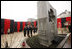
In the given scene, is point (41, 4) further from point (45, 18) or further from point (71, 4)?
point (71, 4)

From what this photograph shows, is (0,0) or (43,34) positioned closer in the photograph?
(0,0)

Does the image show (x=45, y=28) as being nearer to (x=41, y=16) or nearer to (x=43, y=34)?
(x=43, y=34)

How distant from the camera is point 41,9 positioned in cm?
379

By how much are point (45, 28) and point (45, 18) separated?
818 mm

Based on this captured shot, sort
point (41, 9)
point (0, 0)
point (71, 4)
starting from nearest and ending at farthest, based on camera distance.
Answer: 1. point (0, 0)
2. point (71, 4)
3. point (41, 9)

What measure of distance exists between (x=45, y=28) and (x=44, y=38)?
849 mm

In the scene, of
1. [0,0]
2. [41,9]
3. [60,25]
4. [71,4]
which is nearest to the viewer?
[0,0]

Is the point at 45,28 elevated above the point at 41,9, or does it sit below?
below

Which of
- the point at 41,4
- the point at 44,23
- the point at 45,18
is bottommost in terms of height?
the point at 44,23

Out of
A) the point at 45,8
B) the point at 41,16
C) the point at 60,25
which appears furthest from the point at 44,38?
the point at 60,25

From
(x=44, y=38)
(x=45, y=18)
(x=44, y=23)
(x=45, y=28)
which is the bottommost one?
(x=44, y=38)

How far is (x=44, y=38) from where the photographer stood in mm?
3615

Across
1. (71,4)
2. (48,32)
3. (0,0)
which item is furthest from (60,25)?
(0,0)

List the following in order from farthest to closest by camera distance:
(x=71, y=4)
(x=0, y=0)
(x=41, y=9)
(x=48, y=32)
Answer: (x=41, y=9) < (x=48, y=32) < (x=71, y=4) < (x=0, y=0)
